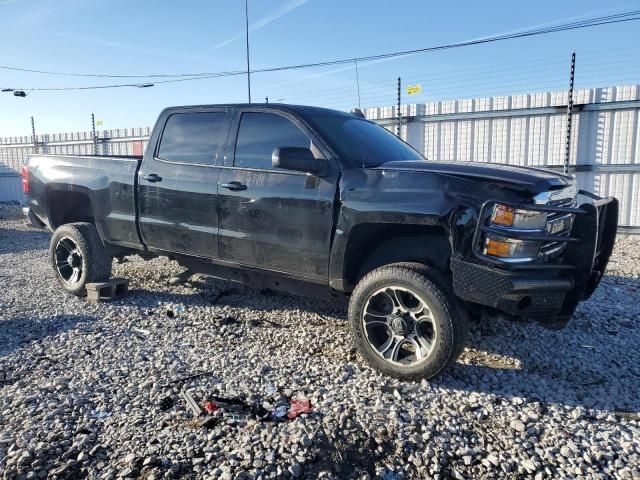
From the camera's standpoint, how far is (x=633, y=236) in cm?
942

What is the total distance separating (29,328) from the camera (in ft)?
14.1

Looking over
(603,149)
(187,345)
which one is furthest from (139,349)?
(603,149)

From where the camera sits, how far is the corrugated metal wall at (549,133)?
9.30m

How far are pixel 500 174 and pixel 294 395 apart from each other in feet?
6.56

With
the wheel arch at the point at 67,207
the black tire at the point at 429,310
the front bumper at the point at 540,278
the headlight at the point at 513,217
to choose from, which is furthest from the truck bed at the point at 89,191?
the headlight at the point at 513,217

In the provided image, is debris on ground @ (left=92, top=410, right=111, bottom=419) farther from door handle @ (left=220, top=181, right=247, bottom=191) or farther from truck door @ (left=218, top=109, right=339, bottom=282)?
door handle @ (left=220, top=181, right=247, bottom=191)

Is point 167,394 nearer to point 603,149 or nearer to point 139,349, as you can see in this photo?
point 139,349

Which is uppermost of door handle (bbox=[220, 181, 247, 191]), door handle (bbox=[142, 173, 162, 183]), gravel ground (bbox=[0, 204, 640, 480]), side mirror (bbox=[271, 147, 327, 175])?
side mirror (bbox=[271, 147, 327, 175])

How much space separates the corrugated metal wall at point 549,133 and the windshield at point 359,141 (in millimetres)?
4533

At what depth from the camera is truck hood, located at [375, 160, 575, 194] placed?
2.98 m

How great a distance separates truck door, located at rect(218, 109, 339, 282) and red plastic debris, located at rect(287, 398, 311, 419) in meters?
1.03

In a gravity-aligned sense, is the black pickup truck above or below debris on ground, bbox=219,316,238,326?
above

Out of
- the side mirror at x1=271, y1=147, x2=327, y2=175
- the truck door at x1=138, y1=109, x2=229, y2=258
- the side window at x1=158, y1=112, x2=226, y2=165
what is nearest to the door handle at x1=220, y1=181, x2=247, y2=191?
the truck door at x1=138, y1=109, x2=229, y2=258

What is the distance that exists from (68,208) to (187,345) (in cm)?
293
